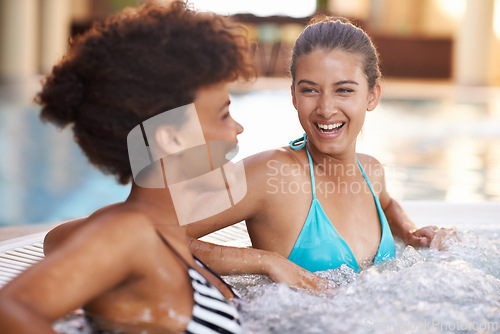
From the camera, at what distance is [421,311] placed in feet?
5.57

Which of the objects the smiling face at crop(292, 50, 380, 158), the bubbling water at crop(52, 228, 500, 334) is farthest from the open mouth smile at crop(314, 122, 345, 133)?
the bubbling water at crop(52, 228, 500, 334)

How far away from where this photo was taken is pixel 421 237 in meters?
2.34

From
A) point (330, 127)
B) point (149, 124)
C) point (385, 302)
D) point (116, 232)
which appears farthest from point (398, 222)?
point (116, 232)

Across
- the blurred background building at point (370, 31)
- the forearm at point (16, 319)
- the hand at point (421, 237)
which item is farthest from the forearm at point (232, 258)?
the blurred background building at point (370, 31)

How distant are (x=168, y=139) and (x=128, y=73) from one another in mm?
154

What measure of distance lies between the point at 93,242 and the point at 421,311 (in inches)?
39.3

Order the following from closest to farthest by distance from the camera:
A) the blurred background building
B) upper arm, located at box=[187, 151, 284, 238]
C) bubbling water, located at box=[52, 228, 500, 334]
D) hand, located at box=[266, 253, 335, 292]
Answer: bubbling water, located at box=[52, 228, 500, 334] < hand, located at box=[266, 253, 335, 292] < upper arm, located at box=[187, 151, 284, 238] < the blurred background building

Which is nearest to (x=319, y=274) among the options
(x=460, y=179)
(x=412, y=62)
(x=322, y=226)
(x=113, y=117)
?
(x=322, y=226)

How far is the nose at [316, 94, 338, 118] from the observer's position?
78.6 inches

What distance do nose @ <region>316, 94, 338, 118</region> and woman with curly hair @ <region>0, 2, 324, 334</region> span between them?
2.26ft

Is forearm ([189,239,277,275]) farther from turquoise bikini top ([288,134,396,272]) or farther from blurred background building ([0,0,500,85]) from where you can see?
blurred background building ([0,0,500,85])

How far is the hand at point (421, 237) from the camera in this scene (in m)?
2.32

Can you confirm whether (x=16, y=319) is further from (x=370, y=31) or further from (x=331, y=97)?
(x=370, y=31)

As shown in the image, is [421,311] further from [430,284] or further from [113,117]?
[113,117]
